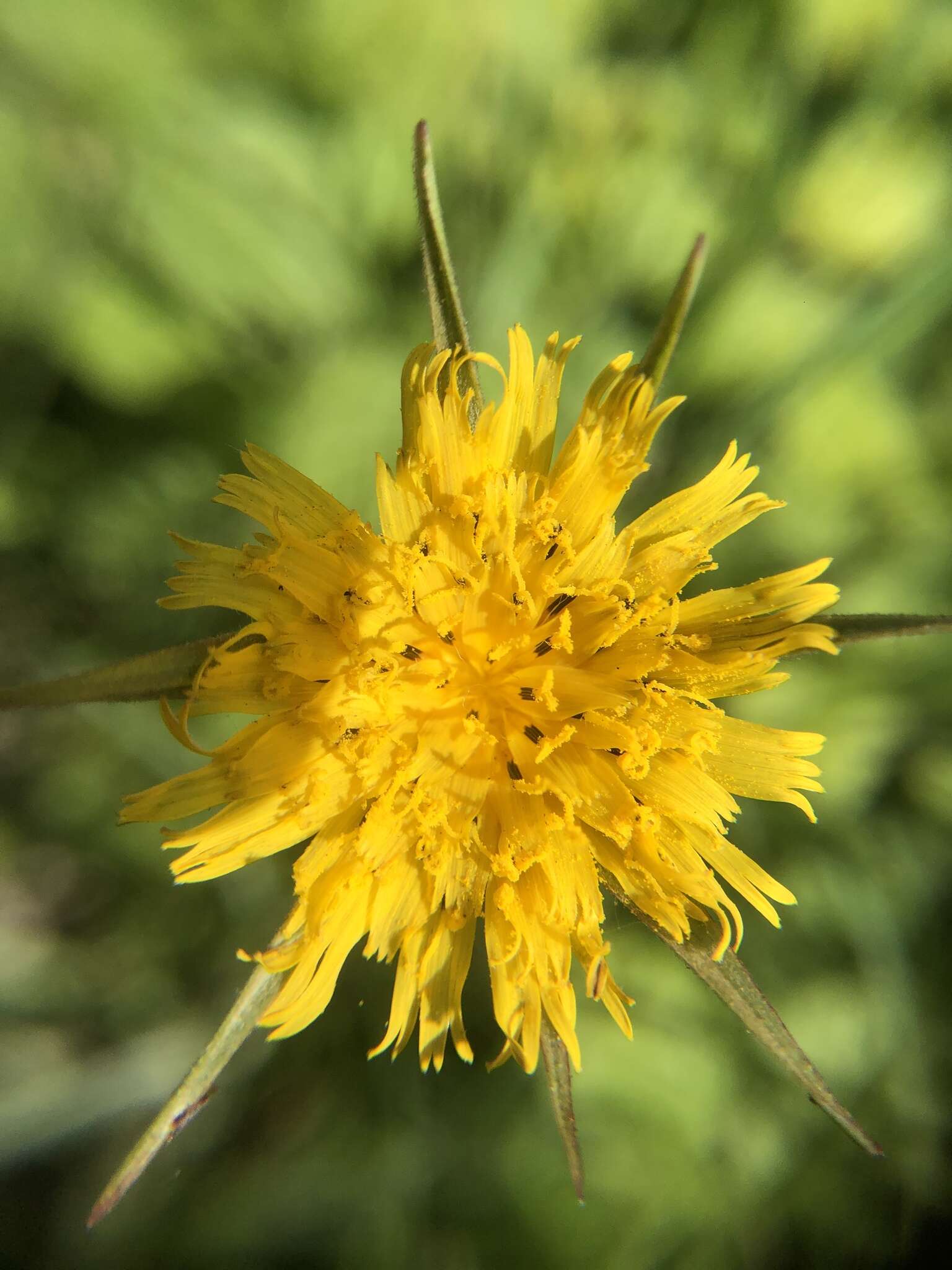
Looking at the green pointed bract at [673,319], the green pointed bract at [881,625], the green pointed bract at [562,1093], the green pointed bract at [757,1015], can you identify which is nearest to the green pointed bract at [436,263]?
the green pointed bract at [673,319]

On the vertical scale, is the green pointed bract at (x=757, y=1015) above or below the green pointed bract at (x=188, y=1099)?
above

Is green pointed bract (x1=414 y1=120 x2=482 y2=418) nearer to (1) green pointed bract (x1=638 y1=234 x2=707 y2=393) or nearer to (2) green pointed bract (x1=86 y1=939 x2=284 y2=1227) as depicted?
(1) green pointed bract (x1=638 y1=234 x2=707 y2=393)

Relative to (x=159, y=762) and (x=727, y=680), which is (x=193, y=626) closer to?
(x=159, y=762)

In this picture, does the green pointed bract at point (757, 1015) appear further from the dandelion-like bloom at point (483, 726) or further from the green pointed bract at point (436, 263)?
the green pointed bract at point (436, 263)

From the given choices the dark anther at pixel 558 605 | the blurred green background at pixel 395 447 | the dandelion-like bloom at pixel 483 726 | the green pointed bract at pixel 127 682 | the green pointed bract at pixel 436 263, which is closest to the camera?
the green pointed bract at pixel 127 682

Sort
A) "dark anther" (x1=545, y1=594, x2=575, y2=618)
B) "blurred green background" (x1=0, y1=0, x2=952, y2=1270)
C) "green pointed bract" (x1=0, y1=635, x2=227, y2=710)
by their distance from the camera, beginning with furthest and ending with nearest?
"blurred green background" (x1=0, y1=0, x2=952, y2=1270) < "dark anther" (x1=545, y1=594, x2=575, y2=618) < "green pointed bract" (x1=0, y1=635, x2=227, y2=710)

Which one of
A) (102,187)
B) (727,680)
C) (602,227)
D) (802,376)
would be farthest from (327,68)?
(727,680)

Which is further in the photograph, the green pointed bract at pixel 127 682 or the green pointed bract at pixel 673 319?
the green pointed bract at pixel 673 319

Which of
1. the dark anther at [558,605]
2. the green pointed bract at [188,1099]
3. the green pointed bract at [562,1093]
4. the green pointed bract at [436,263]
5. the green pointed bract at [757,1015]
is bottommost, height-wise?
the green pointed bract at [188,1099]

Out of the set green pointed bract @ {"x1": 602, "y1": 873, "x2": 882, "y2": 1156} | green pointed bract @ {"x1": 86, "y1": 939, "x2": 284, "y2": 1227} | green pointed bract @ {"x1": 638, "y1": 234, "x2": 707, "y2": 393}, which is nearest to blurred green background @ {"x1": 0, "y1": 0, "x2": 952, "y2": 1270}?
green pointed bract @ {"x1": 638, "y1": 234, "x2": 707, "y2": 393}
